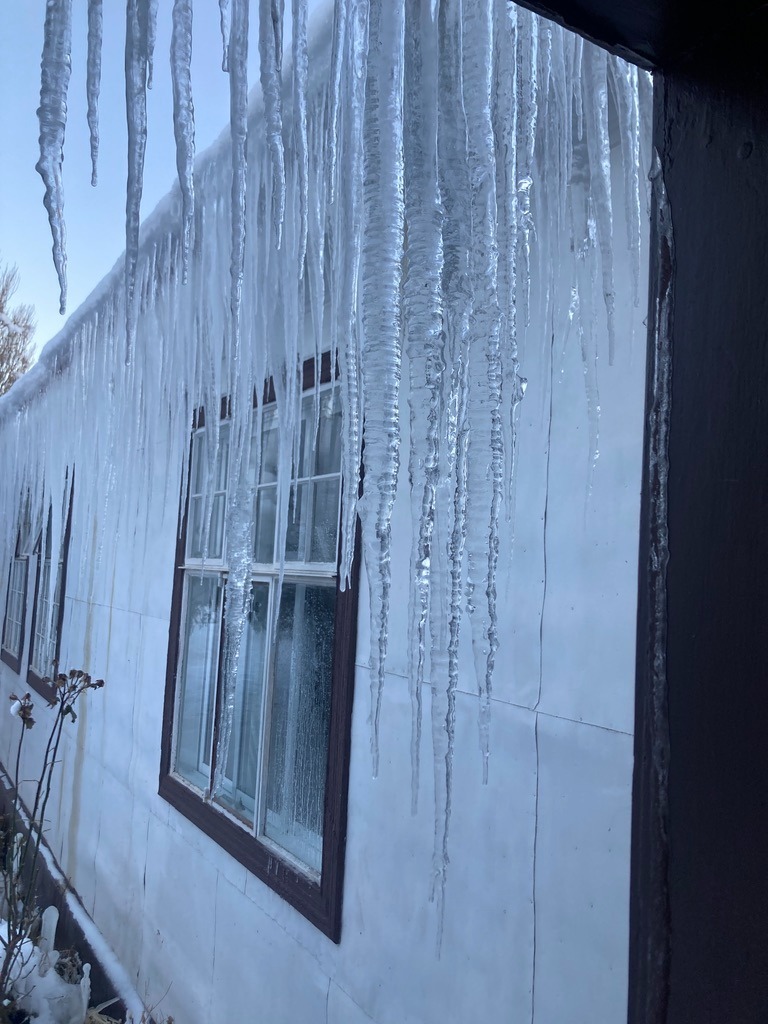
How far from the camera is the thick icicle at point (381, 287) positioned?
0.91 metres

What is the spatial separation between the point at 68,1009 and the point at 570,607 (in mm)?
3181

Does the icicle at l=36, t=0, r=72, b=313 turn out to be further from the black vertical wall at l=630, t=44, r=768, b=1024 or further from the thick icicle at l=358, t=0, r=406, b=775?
the black vertical wall at l=630, t=44, r=768, b=1024

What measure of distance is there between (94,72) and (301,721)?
2226mm

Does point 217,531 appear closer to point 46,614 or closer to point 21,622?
point 46,614

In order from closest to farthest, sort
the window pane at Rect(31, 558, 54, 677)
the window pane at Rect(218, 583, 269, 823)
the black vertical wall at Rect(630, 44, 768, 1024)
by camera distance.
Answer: the black vertical wall at Rect(630, 44, 768, 1024)
the window pane at Rect(218, 583, 269, 823)
the window pane at Rect(31, 558, 54, 677)

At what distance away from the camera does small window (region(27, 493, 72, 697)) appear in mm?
6281

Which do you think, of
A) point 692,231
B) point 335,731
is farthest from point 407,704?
point 692,231

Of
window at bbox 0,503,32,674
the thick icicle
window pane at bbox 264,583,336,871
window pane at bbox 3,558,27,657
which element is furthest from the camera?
window pane at bbox 3,558,27,657

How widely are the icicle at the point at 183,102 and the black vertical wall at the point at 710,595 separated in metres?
0.60

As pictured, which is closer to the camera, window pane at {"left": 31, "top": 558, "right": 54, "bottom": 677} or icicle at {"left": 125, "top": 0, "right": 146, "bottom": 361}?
icicle at {"left": 125, "top": 0, "right": 146, "bottom": 361}

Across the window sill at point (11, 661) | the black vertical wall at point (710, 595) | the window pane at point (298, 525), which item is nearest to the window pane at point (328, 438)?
the window pane at point (298, 525)

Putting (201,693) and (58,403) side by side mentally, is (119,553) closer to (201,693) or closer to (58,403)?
(58,403)

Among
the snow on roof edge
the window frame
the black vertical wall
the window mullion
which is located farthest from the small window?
the black vertical wall

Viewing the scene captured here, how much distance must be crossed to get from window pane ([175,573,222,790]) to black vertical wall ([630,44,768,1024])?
2886 millimetres
